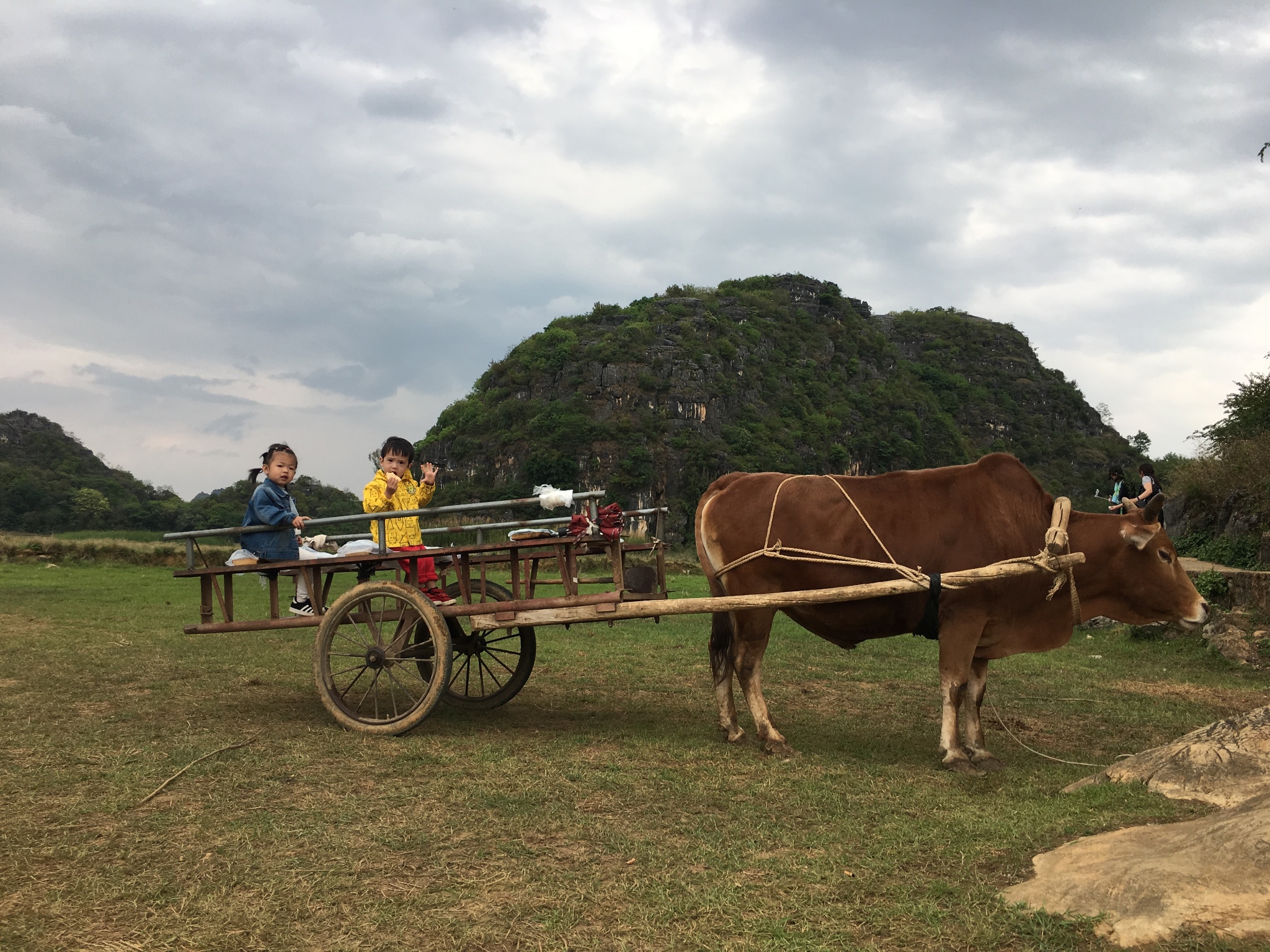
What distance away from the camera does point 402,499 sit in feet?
22.5

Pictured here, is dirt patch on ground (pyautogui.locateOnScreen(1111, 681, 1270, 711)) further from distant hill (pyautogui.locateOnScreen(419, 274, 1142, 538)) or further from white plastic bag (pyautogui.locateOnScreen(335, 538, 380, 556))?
distant hill (pyautogui.locateOnScreen(419, 274, 1142, 538))

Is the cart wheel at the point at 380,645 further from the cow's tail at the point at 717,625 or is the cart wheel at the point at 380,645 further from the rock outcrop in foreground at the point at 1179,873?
the rock outcrop in foreground at the point at 1179,873

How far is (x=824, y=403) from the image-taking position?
10675cm

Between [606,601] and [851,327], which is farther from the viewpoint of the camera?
[851,327]

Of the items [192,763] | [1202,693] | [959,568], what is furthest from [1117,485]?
[192,763]

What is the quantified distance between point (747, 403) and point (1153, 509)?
9330 cm

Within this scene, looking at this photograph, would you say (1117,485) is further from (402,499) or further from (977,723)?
(402,499)

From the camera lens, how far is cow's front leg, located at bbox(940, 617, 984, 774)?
5293mm

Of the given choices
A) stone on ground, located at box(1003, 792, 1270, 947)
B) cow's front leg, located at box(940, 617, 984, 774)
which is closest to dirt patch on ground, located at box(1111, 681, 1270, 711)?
cow's front leg, located at box(940, 617, 984, 774)

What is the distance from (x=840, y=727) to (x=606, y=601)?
7.37ft

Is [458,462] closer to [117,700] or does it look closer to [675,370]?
[675,370]

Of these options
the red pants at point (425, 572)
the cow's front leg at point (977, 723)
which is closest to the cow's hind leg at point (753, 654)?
the cow's front leg at point (977, 723)

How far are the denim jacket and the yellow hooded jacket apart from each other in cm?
55

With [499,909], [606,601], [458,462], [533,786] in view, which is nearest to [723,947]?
[499,909]
